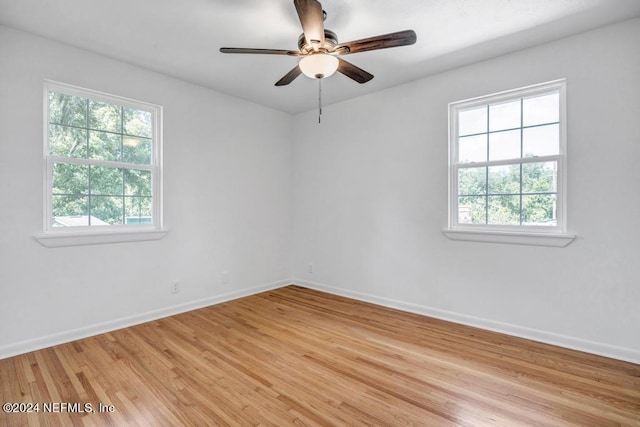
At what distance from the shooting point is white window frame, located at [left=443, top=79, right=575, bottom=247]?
2736 millimetres

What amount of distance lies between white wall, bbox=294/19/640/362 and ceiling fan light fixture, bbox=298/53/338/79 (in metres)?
1.72

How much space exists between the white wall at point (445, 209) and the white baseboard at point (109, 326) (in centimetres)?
133

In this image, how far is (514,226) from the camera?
300cm

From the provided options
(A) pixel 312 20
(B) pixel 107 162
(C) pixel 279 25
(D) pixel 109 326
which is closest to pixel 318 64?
(A) pixel 312 20

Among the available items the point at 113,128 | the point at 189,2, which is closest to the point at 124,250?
the point at 113,128

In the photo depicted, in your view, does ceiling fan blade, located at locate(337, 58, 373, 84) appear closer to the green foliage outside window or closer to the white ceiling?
the white ceiling

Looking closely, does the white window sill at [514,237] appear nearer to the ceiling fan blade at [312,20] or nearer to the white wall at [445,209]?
the white wall at [445,209]

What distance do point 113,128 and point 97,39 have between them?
0.80 meters

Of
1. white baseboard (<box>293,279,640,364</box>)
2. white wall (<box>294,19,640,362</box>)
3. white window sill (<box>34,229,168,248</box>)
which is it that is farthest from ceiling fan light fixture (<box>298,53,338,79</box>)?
white baseboard (<box>293,279,640,364</box>)

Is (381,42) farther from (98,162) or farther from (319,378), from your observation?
(98,162)

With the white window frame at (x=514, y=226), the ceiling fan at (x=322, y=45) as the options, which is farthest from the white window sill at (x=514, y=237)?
the ceiling fan at (x=322, y=45)

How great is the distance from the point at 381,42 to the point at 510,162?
182cm

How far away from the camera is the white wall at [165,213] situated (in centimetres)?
257

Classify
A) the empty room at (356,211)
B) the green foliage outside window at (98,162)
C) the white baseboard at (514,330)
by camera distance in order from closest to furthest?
the empty room at (356,211) < the white baseboard at (514,330) < the green foliage outside window at (98,162)
